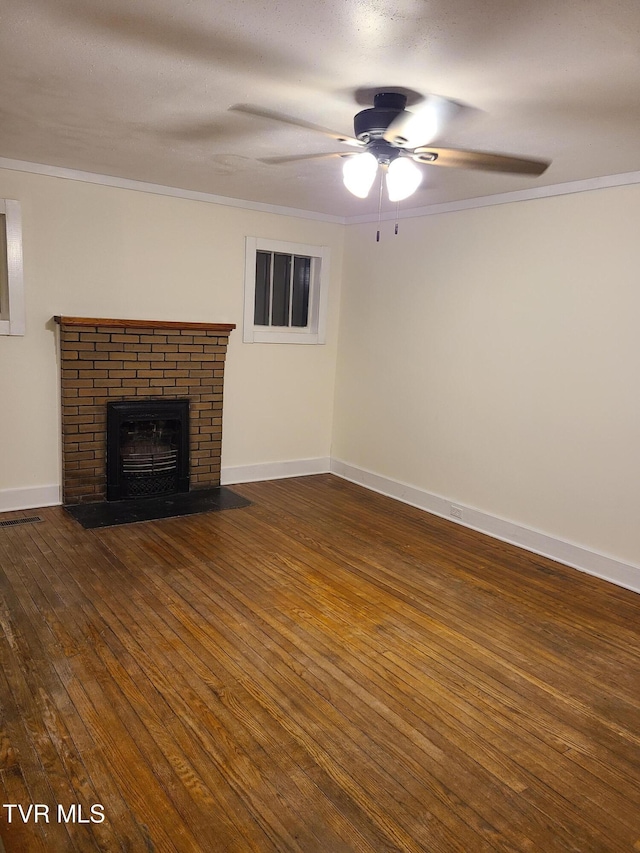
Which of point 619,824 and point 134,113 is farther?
point 134,113

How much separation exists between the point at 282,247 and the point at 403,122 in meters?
3.03

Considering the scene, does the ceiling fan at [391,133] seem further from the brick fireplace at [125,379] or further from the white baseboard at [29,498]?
the white baseboard at [29,498]

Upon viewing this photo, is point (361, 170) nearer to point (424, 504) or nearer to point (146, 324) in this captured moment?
point (146, 324)

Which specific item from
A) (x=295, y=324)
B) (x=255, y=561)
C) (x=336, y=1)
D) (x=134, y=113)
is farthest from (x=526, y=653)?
(x=295, y=324)

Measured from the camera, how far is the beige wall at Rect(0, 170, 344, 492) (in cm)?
455

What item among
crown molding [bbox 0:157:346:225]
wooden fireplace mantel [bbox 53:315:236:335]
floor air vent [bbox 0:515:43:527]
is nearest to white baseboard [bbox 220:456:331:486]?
wooden fireplace mantel [bbox 53:315:236:335]

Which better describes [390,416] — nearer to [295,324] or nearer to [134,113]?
[295,324]

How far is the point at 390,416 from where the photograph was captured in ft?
18.6

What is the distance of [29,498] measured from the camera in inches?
187

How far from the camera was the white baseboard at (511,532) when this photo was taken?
157 inches

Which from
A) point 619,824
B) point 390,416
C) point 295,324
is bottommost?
point 619,824

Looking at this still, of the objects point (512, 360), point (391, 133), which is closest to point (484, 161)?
point (391, 133)

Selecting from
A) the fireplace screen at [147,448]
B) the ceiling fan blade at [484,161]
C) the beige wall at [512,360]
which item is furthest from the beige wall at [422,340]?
the ceiling fan blade at [484,161]

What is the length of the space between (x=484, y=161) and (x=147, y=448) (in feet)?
11.0
